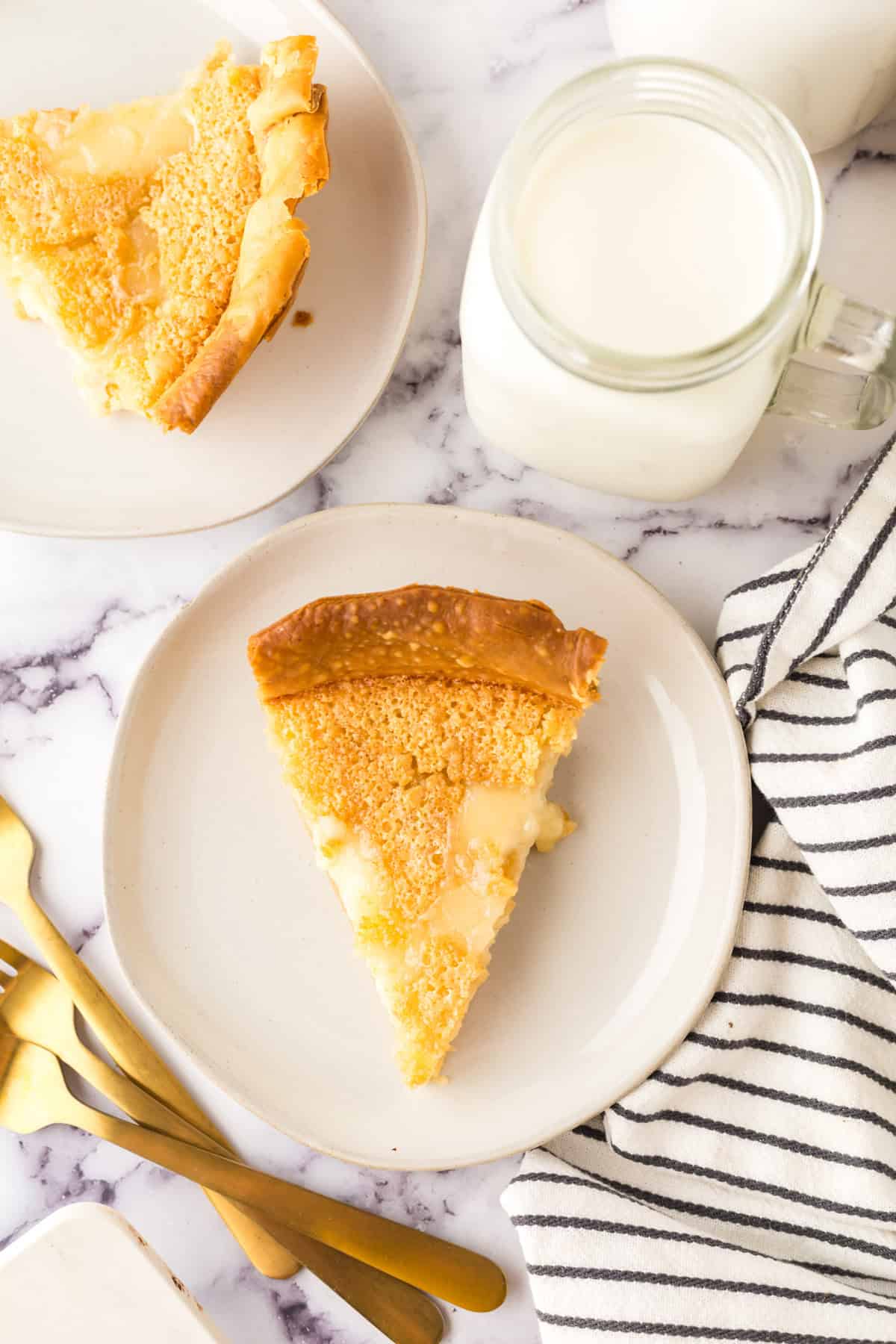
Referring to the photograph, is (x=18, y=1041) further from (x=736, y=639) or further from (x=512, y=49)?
(x=512, y=49)

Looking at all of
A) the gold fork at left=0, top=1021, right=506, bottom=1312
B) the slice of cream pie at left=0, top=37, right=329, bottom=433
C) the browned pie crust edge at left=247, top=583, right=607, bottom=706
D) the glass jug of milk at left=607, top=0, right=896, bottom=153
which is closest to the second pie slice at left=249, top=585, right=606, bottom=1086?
the browned pie crust edge at left=247, top=583, right=607, bottom=706

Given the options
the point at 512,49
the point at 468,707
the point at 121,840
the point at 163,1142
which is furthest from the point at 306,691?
the point at 512,49

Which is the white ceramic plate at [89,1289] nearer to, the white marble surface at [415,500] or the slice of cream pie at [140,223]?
the white marble surface at [415,500]

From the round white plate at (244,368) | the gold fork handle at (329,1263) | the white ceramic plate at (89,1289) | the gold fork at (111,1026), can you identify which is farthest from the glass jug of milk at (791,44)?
the white ceramic plate at (89,1289)

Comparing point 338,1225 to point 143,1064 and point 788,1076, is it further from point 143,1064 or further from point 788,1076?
point 788,1076

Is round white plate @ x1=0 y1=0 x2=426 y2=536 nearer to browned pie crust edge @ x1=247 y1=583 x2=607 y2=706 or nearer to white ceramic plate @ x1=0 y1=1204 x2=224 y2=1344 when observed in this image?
browned pie crust edge @ x1=247 y1=583 x2=607 y2=706

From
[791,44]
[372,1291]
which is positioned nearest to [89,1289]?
[372,1291]
